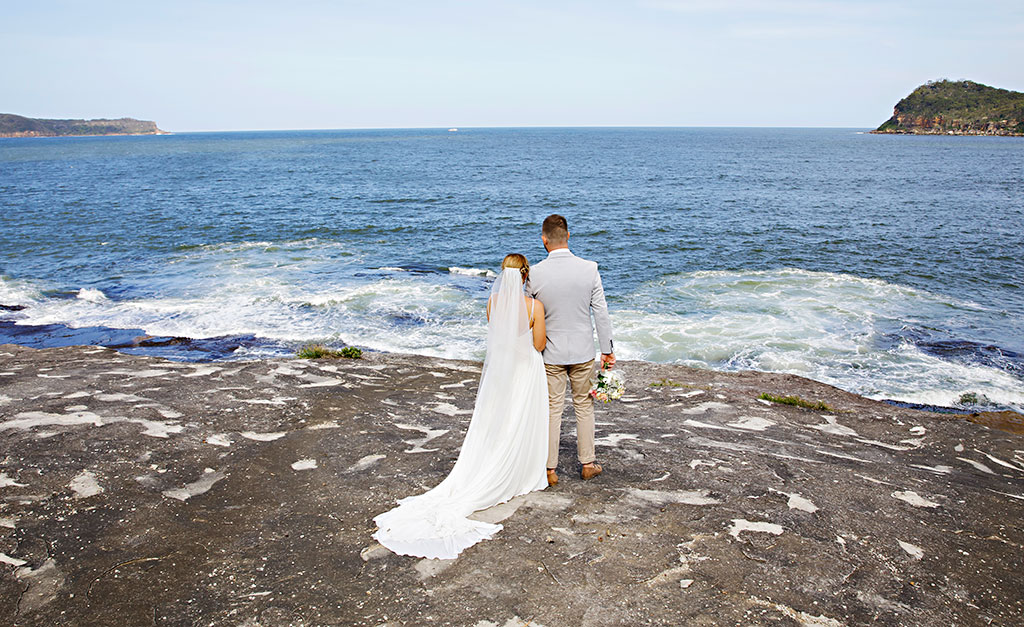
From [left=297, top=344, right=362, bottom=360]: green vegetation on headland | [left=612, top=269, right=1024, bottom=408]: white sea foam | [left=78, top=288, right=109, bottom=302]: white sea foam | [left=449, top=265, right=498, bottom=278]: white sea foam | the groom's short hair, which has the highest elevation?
the groom's short hair

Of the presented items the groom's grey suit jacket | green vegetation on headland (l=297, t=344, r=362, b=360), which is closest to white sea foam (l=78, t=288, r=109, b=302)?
green vegetation on headland (l=297, t=344, r=362, b=360)

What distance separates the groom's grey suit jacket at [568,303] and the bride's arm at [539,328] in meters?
0.07

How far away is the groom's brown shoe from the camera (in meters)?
7.46

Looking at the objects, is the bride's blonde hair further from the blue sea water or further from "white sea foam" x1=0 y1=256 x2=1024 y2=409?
the blue sea water

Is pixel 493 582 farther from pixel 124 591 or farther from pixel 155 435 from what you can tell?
pixel 155 435

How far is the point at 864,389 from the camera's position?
15.5m

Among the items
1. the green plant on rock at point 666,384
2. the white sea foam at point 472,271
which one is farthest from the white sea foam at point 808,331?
the white sea foam at point 472,271

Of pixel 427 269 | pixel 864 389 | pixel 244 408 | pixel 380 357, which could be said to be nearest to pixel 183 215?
pixel 427 269

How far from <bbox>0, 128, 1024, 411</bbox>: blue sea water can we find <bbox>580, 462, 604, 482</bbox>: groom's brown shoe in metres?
10.7

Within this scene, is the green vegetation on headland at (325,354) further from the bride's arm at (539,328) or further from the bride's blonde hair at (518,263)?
the bride's blonde hair at (518,263)

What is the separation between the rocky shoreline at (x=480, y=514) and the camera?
518 cm

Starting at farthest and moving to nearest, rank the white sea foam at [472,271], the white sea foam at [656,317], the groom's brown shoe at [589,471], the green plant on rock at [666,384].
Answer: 1. the white sea foam at [472,271]
2. the white sea foam at [656,317]
3. the green plant on rock at [666,384]
4. the groom's brown shoe at [589,471]

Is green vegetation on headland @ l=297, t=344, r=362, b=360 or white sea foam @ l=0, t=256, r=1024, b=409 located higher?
green vegetation on headland @ l=297, t=344, r=362, b=360

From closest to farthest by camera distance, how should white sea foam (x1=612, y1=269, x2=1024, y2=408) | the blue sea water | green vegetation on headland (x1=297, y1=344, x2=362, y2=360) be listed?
green vegetation on headland (x1=297, y1=344, x2=362, y2=360)
white sea foam (x1=612, y1=269, x2=1024, y2=408)
the blue sea water
